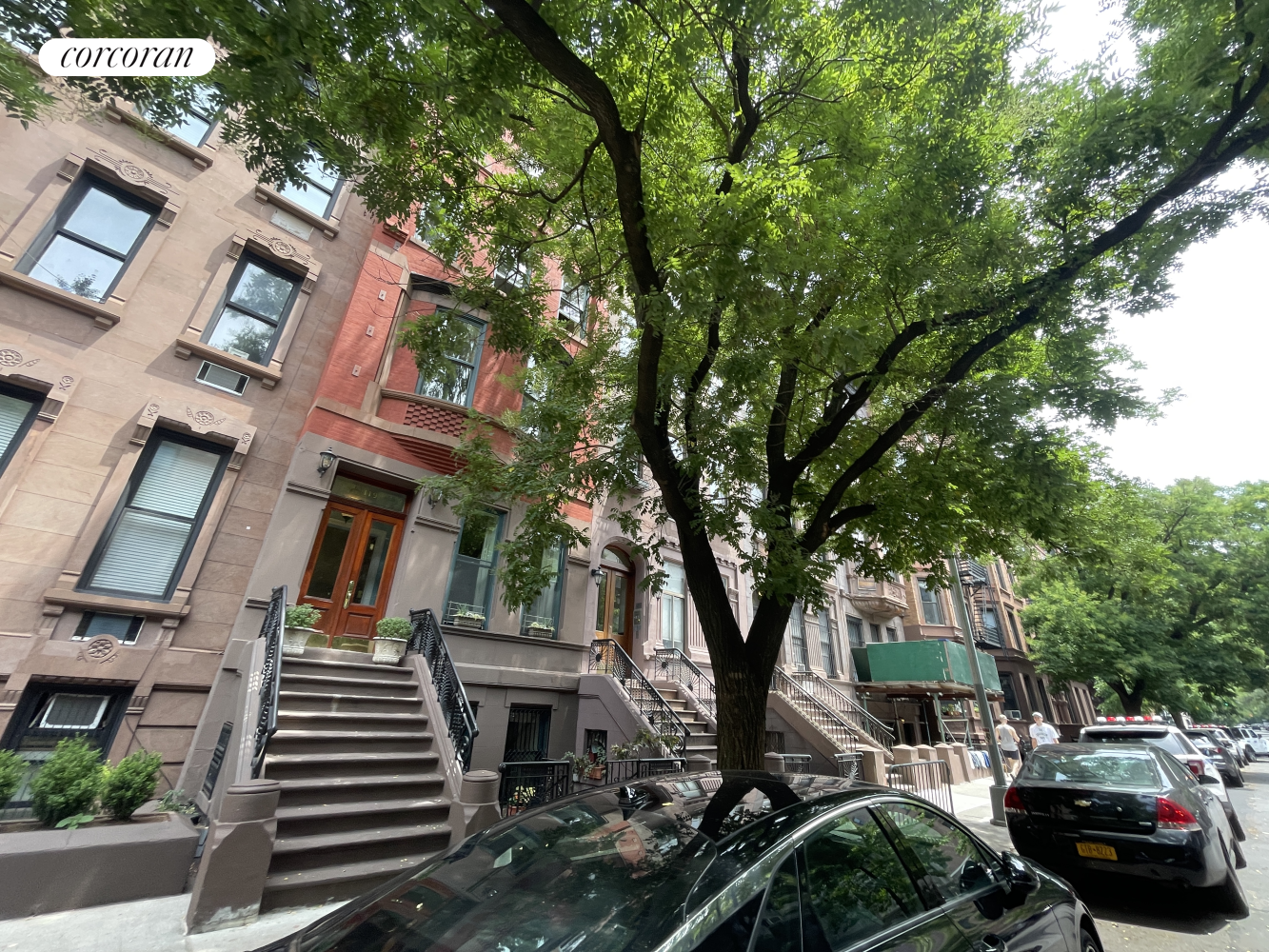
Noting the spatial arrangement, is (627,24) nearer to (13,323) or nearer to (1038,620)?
(13,323)

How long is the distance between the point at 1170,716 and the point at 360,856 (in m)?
46.3

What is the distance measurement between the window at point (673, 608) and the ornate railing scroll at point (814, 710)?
2.73m

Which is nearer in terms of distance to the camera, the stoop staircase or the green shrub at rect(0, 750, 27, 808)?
the green shrub at rect(0, 750, 27, 808)

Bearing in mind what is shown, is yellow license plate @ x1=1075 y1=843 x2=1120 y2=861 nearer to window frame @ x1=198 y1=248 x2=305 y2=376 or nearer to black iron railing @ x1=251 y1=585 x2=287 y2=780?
black iron railing @ x1=251 y1=585 x2=287 y2=780

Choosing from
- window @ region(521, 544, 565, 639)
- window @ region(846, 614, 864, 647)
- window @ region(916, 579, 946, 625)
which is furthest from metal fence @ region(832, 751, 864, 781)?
window @ region(916, 579, 946, 625)

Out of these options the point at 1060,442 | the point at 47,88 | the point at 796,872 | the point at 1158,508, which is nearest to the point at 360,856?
the point at 796,872

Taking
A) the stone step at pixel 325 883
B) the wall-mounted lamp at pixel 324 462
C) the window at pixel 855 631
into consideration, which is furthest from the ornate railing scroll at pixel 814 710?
the wall-mounted lamp at pixel 324 462

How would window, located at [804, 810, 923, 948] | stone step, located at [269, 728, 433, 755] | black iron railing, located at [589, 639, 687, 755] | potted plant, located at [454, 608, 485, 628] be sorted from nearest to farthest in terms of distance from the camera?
Result: window, located at [804, 810, 923, 948] < stone step, located at [269, 728, 433, 755] < black iron railing, located at [589, 639, 687, 755] < potted plant, located at [454, 608, 485, 628]

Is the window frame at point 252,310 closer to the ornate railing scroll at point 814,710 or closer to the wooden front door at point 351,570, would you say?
the wooden front door at point 351,570

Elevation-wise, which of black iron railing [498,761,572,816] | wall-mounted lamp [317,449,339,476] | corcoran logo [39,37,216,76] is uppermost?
corcoran logo [39,37,216,76]

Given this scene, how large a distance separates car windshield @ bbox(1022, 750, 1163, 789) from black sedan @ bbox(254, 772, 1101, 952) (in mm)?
3999

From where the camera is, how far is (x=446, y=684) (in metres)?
8.20

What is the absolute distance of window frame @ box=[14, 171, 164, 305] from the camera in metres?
8.18

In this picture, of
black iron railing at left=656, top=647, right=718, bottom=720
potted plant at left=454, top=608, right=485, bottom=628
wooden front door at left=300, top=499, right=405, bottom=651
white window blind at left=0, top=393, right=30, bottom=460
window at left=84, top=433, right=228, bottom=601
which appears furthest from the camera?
black iron railing at left=656, top=647, right=718, bottom=720
